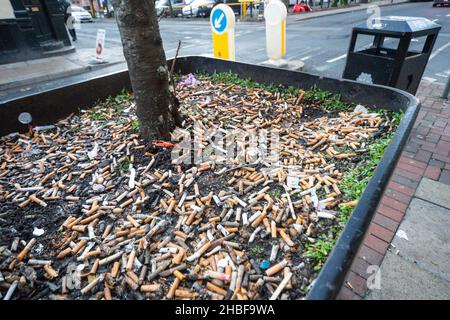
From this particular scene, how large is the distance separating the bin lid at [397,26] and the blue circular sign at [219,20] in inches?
100

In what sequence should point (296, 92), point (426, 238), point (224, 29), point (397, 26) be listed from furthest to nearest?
1. point (224, 29)
2. point (296, 92)
3. point (397, 26)
4. point (426, 238)

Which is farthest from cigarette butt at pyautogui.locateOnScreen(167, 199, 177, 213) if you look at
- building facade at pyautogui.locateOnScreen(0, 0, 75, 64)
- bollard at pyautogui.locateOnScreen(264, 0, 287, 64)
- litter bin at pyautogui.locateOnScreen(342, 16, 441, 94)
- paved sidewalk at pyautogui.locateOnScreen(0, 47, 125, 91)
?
building facade at pyautogui.locateOnScreen(0, 0, 75, 64)

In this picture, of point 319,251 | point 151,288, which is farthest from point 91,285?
point 319,251

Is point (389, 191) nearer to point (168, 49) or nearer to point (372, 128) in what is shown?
point (372, 128)

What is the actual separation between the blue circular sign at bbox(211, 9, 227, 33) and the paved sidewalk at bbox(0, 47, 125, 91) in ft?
14.1

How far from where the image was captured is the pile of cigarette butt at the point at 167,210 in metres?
1.46

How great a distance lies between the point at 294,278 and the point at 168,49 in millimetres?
10372

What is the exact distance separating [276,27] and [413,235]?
480cm

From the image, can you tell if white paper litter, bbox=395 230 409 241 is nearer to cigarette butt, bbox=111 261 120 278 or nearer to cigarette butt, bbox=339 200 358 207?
cigarette butt, bbox=339 200 358 207

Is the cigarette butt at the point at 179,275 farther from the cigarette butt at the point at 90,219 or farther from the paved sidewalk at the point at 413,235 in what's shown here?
the paved sidewalk at the point at 413,235

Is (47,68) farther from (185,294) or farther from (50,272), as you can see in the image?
(185,294)

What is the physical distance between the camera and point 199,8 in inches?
845

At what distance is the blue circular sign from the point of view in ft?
16.1

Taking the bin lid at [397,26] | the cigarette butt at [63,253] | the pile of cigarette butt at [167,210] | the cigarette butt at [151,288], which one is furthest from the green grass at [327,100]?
the cigarette butt at [63,253]
